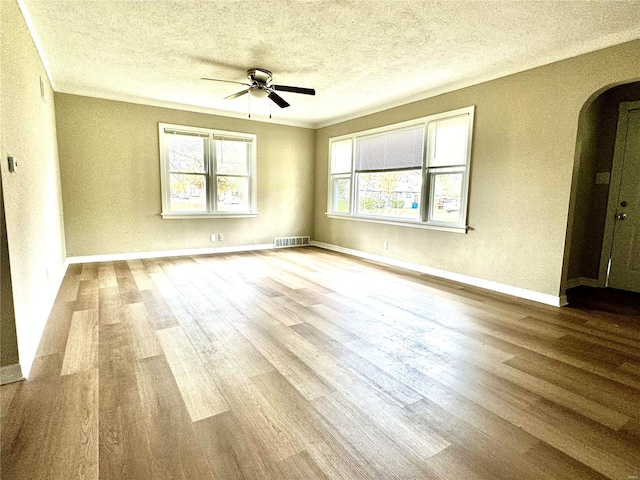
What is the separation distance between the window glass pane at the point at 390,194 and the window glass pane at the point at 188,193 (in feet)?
9.56

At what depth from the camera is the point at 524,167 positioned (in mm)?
3729

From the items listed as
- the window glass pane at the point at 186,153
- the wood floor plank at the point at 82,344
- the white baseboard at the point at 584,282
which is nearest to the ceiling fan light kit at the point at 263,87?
the window glass pane at the point at 186,153

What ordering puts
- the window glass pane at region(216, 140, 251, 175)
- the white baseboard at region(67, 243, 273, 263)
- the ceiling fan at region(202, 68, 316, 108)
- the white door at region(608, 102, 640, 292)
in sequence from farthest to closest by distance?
the window glass pane at region(216, 140, 251, 175), the white baseboard at region(67, 243, 273, 263), the white door at region(608, 102, 640, 292), the ceiling fan at region(202, 68, 316, 108)

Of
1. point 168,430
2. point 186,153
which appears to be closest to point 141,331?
point 168,430

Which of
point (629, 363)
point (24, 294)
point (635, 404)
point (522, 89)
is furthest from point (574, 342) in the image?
point (24, 294)

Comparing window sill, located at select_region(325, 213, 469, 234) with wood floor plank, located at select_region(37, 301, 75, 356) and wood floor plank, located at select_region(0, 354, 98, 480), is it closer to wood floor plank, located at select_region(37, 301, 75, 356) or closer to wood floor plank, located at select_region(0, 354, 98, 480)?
wood floor plank, located at select_region(0, 354, 98, 480)

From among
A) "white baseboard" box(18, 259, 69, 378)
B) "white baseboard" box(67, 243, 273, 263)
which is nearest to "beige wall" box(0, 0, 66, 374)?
"white baseboard" box(18, 259, 69, 378)

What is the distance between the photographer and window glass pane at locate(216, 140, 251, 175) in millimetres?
6156

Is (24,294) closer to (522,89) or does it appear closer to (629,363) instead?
(629,363)

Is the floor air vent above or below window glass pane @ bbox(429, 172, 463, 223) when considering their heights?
below

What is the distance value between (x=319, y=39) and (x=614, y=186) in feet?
13.5

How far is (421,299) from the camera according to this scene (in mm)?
3697

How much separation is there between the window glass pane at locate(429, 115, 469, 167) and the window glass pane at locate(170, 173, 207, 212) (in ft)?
13.1

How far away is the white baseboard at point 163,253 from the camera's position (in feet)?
17.2
